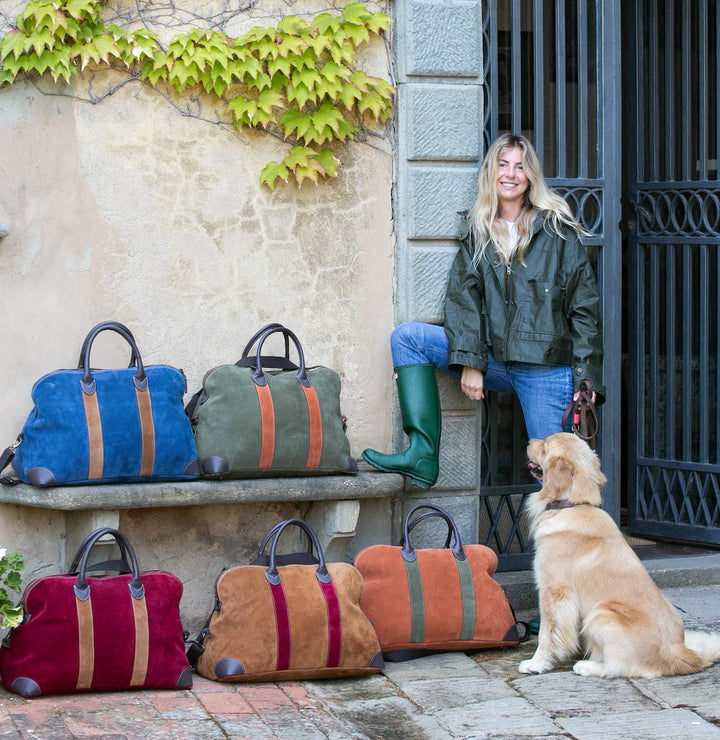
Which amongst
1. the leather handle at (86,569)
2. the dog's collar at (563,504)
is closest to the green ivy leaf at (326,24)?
the dog's collar at (563,504)

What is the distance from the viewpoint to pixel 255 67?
210 inches

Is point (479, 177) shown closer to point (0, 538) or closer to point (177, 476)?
point (177, 476)

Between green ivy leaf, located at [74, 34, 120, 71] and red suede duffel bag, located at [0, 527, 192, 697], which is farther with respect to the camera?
green ivy leaf, located at [74, 34, 120, 71]

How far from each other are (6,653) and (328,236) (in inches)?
94.4

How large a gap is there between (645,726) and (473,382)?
5.89ft

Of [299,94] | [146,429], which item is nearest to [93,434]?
[146,429]

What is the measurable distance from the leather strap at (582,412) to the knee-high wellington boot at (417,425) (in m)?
0.62

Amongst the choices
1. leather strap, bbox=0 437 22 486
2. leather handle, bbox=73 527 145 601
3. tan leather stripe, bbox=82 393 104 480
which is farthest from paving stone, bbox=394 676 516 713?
leather strap, bbox=0 437 22 486

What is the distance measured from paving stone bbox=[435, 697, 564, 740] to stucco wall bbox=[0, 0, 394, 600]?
1.46 m

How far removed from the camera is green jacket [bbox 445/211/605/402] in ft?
17.8

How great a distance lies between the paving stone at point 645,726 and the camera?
4242 mm

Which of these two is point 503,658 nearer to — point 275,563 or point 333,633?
point 333,633

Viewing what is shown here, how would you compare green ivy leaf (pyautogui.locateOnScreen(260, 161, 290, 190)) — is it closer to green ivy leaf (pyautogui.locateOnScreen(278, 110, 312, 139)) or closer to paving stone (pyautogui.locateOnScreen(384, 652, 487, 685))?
green ivy leaf (pyautogui.locateOnScreen(278, 110, 312, 139))

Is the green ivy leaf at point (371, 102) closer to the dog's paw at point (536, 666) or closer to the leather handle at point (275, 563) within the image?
the leather handle at point (275, 563)
